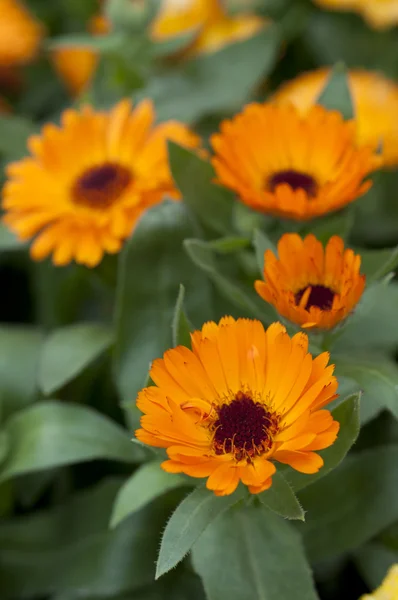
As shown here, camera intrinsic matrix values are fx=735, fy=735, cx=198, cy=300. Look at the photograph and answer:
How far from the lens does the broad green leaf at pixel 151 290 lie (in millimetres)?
612

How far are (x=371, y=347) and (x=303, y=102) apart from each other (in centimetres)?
36

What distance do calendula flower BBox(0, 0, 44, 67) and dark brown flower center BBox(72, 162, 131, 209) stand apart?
0.49 metres

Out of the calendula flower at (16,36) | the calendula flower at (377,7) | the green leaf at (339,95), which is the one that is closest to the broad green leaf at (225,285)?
the green leaf at (339,95)

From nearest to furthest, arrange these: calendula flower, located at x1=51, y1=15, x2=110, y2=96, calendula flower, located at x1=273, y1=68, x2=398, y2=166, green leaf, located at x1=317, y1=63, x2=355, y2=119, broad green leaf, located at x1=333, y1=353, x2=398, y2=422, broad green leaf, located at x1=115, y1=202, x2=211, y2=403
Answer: broad green leaf, located at x1=333, y1=353, x2=398, y2=422 < broad green leaf, located at x1=115, y1=202, x2=211, y2=403 < green leaf, located at x1=317, y1=63, x2=355, y2=119 < calendula flower, located at x1=273, y1=68, x2=398, y2=166 < calendula flower, located at x1=51, y1=15, x2=110, y2=96

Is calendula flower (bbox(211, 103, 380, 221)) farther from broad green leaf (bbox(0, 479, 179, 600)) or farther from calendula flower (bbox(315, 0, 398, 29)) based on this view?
calendula flower (bbox(315, 0, 398, 29))

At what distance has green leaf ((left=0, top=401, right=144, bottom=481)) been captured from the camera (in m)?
0.60

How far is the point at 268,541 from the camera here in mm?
540

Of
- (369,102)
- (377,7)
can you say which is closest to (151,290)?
(369,102)

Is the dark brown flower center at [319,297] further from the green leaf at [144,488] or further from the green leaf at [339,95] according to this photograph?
the green leaf at [339,95]

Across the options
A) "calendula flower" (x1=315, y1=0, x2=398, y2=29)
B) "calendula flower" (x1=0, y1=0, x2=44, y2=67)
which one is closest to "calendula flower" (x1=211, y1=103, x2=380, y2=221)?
"calendula flower" (x1=315, y1=0, x2=398, y2=29)

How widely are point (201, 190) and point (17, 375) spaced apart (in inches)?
10.3

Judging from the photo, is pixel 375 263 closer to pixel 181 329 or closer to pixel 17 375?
pixel 181 329

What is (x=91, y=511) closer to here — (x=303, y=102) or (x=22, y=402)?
(x=22, y=402)

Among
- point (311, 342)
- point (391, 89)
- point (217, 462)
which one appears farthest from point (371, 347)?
point (391, 89)
